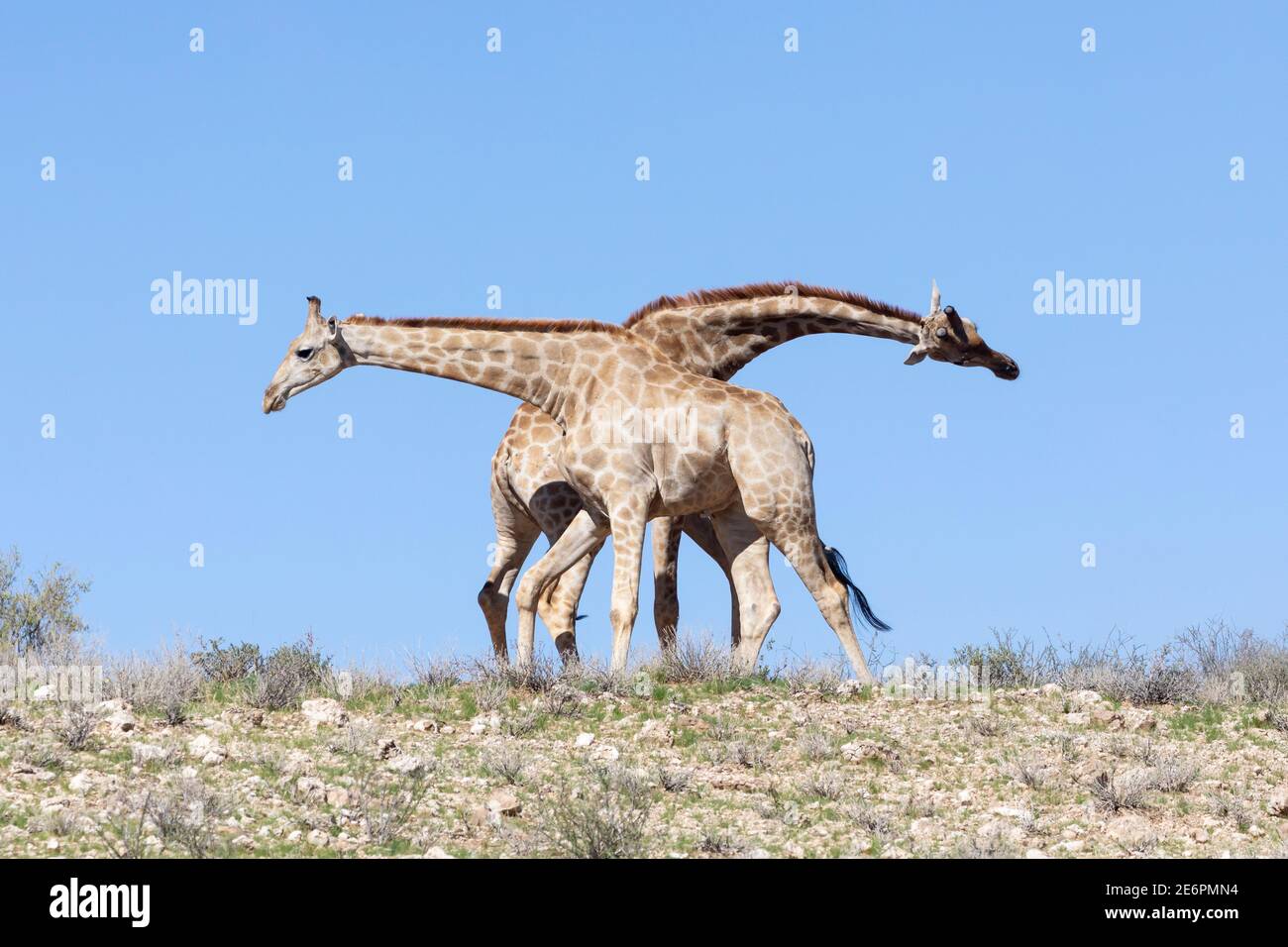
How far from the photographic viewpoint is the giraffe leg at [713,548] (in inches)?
742

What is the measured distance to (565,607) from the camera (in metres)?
18.9

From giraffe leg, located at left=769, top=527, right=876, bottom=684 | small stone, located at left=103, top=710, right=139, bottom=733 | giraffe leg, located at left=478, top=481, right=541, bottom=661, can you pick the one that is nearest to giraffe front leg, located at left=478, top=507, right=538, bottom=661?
giraffe leg, located at left=478, top=481, right=541, bottom=661

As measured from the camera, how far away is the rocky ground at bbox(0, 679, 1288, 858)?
1204 centimetres

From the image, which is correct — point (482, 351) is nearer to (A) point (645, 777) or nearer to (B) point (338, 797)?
(A) point (645, 777)

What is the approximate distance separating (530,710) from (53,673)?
4.83 m

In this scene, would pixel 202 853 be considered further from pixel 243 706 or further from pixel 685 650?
pixel 685 650

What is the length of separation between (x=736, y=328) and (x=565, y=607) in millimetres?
3713

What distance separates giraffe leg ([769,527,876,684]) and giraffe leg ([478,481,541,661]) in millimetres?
3309

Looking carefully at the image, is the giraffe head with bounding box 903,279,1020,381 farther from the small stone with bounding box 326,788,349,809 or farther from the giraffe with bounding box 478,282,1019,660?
the small stone with bounding box 326,788,349,809

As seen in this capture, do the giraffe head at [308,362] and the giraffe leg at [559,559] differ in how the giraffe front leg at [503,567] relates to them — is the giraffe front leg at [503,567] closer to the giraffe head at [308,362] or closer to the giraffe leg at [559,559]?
the giraffe leg at [559,559]

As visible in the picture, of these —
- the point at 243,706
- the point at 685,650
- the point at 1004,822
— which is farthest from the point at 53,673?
the point at 1004,822

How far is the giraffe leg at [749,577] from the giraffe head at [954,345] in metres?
2.88

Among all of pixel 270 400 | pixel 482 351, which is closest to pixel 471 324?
pixel 482 351
